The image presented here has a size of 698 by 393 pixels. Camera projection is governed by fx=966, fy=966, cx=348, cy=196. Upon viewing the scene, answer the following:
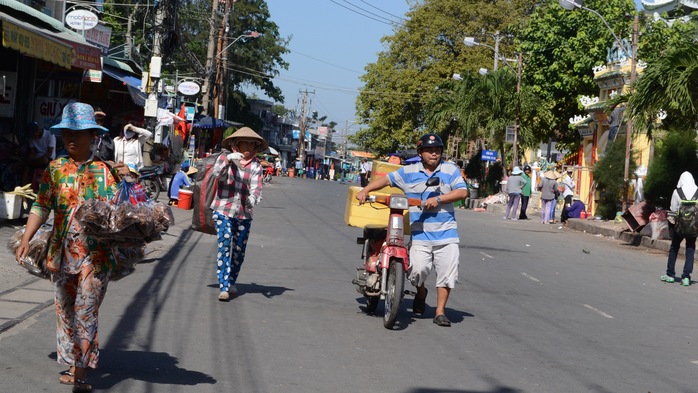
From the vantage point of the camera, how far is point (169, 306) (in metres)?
9.54

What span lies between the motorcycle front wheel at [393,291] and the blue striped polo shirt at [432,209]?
472 millimetres

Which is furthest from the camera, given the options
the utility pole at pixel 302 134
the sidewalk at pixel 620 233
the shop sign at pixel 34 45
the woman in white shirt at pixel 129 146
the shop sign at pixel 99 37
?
the utility pole at pixel 302 134

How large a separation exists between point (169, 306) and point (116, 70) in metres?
18.3

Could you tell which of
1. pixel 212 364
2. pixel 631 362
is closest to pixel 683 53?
pixel 631 362

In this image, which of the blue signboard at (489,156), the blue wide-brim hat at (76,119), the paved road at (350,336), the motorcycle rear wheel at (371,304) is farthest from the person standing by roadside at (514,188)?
the blue wide-brim hat at (76,119)

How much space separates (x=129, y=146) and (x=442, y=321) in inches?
365

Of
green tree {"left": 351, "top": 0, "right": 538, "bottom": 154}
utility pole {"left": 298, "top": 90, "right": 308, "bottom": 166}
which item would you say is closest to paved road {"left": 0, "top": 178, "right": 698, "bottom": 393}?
green tree {"left": 351, "top": 0, "right": 538, "bottom": 154}

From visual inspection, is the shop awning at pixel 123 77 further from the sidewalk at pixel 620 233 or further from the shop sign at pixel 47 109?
the sidewalk at pixel 620 233

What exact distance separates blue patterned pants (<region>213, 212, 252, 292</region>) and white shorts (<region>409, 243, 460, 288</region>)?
2.05m

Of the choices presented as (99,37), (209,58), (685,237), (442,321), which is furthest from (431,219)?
(209,58)

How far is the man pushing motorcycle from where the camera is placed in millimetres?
9273

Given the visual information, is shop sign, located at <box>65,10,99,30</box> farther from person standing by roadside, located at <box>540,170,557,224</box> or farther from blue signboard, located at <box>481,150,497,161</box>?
blue signboard, located at <box>481,150,497,161</box>

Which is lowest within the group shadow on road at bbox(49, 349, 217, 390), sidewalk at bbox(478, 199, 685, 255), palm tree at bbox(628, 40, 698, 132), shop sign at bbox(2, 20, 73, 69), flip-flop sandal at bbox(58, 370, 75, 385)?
shadow on road at bbox(49, 349, 217, 390)

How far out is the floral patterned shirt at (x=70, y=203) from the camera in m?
5.98
